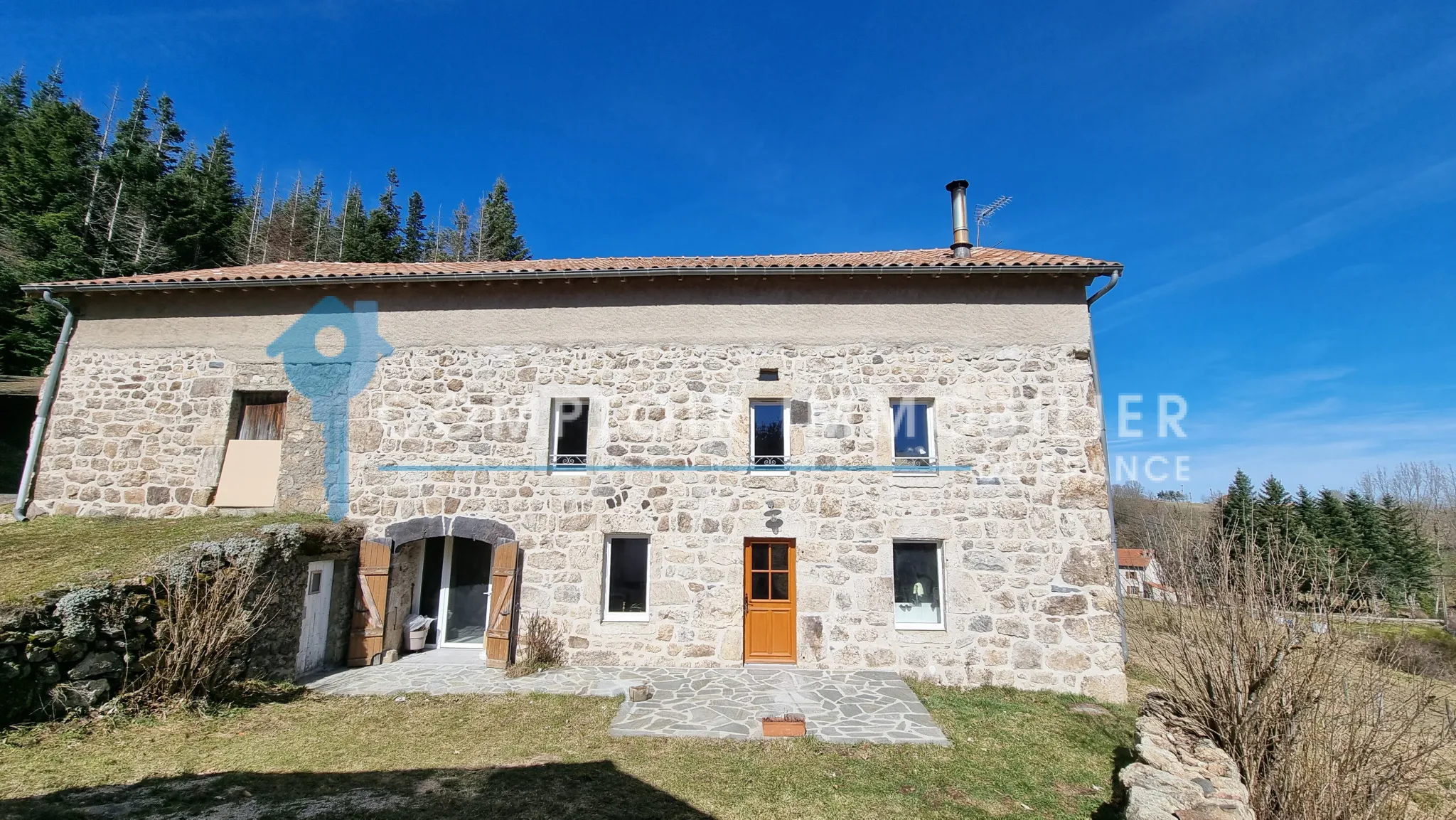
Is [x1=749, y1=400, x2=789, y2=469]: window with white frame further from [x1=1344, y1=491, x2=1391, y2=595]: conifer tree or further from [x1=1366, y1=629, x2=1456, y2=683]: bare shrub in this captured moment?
[x1=1344, y1=491, x2=1391, y2=595]: conifer tree

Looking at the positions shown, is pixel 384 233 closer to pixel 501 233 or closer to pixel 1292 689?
pixel 501 233

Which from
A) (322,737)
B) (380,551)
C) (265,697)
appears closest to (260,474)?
(380,551)

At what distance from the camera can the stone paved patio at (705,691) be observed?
19.6 ft

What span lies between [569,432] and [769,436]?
9.77 ft

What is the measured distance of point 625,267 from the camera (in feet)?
→ 29.2

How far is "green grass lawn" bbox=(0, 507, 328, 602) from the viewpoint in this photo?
5.99m

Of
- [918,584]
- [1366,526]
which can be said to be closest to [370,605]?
[918,584]

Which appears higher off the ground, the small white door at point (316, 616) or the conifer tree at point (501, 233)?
the conifer tree at point (501, 233)

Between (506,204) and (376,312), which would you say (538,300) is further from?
(506,204)

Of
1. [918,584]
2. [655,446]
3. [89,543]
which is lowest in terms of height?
[918,584]

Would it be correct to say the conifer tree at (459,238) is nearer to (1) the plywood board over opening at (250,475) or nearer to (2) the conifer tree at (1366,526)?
(1) the plywood board over opening at (250,475)

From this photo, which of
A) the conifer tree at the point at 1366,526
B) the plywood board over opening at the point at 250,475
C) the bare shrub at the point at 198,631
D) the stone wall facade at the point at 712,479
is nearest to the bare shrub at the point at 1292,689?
the stone wall facade at the point at 712,479

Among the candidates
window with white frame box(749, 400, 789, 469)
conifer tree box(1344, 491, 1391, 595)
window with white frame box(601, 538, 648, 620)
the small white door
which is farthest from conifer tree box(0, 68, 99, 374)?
conifer tree box(1344, 491, 1391, 595)

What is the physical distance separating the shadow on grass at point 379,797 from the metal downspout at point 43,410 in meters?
7.58
